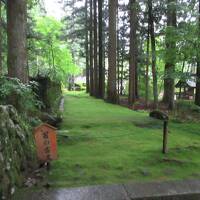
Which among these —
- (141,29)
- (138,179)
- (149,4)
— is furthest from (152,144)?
(141,29)

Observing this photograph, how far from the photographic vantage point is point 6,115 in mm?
3787

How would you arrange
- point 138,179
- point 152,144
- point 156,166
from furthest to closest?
point 152,144
point 156,166
point 138,179

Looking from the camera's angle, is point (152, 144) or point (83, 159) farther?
point (152, 144)

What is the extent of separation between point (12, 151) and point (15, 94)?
186 centimetres

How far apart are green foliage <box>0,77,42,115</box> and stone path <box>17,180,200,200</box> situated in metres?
1.97

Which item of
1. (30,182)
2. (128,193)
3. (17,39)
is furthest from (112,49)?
(128,193)

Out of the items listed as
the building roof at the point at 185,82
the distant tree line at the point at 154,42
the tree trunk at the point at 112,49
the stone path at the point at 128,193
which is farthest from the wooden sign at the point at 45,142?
the tree trunk at the point at 112,49

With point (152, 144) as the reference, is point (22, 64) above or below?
above

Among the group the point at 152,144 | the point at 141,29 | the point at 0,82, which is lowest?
the point at 152,144

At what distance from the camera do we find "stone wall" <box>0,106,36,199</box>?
3.24 meters

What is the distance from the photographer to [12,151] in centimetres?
360

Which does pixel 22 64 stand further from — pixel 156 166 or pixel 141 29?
pixel 141 29

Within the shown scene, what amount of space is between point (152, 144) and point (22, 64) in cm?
A: 343

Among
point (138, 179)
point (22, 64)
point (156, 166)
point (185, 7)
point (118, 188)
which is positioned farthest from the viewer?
point (185, 7)
